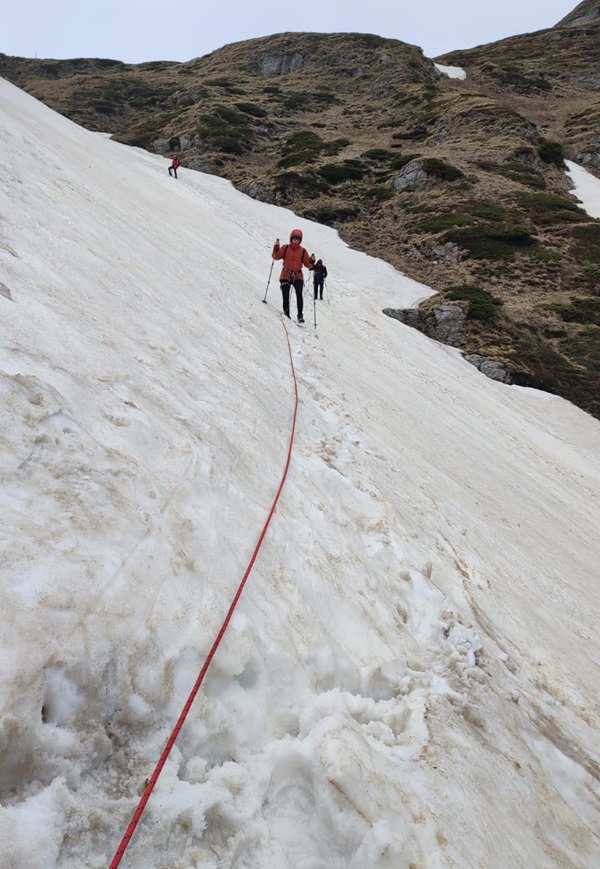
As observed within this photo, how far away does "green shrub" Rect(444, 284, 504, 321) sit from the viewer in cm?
2650

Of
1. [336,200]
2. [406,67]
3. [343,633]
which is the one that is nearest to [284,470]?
[343,633]

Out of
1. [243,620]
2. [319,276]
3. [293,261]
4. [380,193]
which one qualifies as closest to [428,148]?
[380,193]

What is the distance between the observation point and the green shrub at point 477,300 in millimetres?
26500

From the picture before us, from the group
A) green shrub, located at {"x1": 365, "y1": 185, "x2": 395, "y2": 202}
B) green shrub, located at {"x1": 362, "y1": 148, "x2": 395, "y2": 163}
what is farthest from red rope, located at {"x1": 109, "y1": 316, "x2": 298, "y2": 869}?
green shrub, located at {"x1": 362, "y1": 148, "x2": 395, "y2": 163}

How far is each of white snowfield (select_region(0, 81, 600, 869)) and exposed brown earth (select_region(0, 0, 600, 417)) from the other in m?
18.9

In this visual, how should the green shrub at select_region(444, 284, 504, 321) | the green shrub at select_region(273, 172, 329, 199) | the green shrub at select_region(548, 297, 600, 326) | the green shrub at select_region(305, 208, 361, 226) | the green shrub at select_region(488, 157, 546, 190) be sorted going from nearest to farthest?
the green shrub at select_region(444, 284, 504, 321)
the green shrub at select_region(548, 297, 600, 326)
the green shrub at select_region(305, 208, 361, 226)
the green shrub at select_region(273, 172, 329, 199)
the green shrub at select_region(488, 157, 546, 190)

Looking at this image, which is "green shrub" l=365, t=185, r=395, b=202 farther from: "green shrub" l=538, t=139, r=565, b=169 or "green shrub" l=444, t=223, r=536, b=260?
"green shrub" l=538, t=139, r=565, b=169

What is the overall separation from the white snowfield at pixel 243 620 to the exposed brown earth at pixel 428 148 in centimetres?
1889

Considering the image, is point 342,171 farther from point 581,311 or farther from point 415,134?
point 581,311

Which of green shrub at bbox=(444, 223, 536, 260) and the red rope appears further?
green shrub at bbox=(444, 223, 536, 260)

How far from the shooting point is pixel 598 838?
13.1 feet

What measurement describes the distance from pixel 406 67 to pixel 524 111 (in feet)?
79.9

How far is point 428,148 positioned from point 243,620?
59.9 meters

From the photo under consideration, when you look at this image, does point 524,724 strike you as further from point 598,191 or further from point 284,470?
point 598,191
